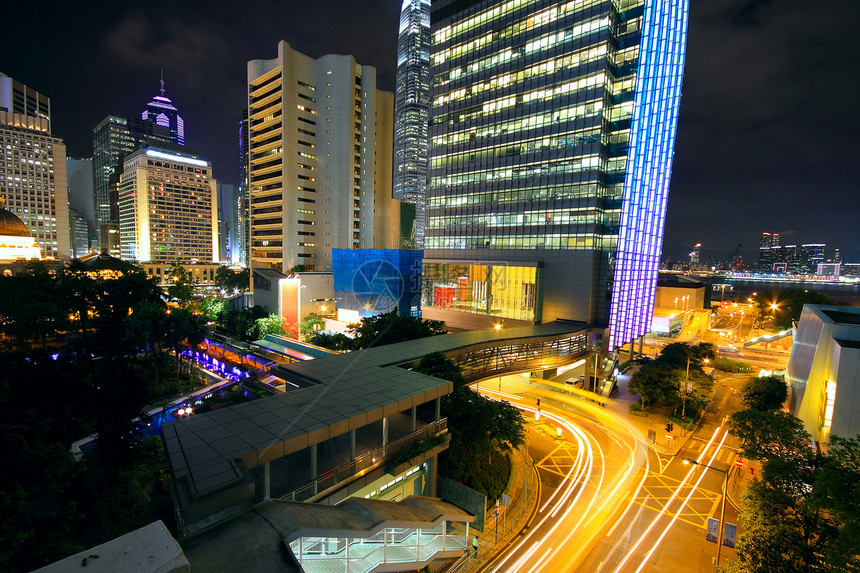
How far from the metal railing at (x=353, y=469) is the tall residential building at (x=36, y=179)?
4906 inches

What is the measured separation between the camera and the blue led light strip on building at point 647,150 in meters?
47.9

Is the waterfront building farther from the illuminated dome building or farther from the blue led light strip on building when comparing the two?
the illuminated dome building

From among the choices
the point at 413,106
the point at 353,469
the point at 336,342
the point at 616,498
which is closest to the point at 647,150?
the point at 616,498

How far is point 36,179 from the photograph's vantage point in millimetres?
102625

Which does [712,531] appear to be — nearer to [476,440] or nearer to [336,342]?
[476,440]

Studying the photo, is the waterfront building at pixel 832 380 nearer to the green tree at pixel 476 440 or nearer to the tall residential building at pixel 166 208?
the green tree at pixel 476 440

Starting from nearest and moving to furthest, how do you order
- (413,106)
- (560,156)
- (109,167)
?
(560,156) < (413,106) < (109,167)

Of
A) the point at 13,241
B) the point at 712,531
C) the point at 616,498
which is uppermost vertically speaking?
the point at 13,241

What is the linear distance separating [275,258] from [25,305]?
62.1 meters

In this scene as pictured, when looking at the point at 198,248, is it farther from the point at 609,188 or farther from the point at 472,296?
the point at 609,188

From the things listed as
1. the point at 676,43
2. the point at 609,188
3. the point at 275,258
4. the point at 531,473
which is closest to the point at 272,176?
the point at 275,258

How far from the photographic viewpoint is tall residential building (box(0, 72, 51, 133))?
4417 inches

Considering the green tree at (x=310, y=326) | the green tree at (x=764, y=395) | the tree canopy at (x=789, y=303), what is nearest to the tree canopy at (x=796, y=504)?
the green tree at (x=764, y=395)

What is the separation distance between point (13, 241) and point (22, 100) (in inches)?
3728
